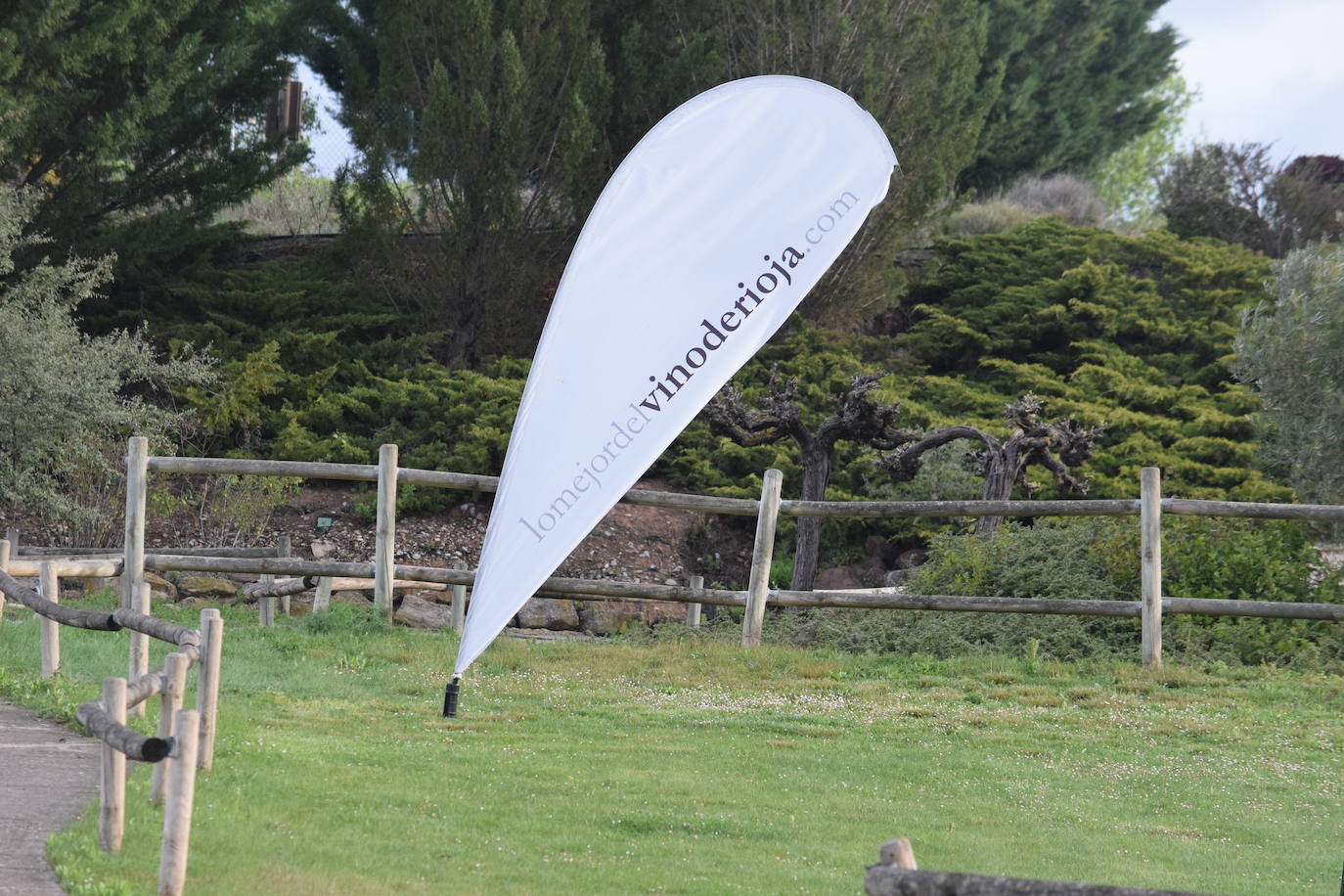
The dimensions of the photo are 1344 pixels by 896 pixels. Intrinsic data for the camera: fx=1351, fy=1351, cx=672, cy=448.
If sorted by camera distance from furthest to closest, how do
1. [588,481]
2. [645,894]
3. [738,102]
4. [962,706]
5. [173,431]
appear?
[173,431] → [962,706] → [738,102] → [588,481] → [645,894]

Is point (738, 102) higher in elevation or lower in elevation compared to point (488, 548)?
higher

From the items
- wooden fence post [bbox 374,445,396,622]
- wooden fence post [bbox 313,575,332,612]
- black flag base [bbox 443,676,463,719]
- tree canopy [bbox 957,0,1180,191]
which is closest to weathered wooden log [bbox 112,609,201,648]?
black flag base [bbox 443,676,463,719]

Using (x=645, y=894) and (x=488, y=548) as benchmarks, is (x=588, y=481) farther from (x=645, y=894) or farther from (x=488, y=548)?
(x=645, y=894)

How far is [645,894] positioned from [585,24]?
16.3 meters

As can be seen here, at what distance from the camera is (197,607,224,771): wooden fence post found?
5.86 metres

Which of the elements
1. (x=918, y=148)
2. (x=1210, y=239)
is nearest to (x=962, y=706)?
(x=918, y=148)

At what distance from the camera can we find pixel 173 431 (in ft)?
54.0

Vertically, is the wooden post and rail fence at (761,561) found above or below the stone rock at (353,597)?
above

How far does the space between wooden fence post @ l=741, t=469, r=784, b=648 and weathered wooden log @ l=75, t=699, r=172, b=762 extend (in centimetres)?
629

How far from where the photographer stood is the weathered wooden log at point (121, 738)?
175 inches

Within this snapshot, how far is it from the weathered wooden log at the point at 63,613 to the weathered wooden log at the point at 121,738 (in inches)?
61.1

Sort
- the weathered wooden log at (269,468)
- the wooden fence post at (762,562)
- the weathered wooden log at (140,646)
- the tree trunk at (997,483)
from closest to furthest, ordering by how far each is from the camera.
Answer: the weathered wooden log at (140,646) < the wooden fence post at (762,562) < the weathered wooden log at (269,468) < the tree trunk at (997,483)

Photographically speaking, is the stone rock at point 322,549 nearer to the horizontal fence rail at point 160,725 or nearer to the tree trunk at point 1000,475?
the tree trunk at point 1000,475

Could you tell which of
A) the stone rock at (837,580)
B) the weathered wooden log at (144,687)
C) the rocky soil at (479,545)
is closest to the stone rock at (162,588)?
the rocky soil at (479,545)
